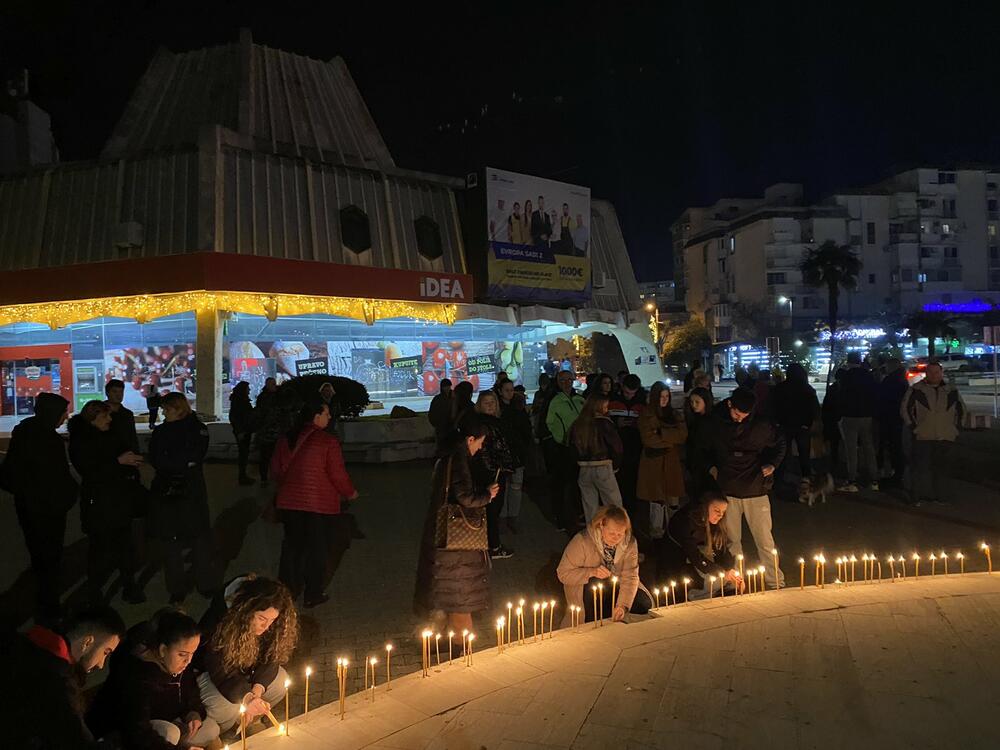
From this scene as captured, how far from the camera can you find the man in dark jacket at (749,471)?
246 inches

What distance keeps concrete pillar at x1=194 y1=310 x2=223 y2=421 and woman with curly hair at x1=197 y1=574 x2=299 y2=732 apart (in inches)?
639

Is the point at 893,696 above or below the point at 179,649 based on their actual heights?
below

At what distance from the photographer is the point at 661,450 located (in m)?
7.80

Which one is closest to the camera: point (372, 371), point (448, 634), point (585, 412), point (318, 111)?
point (448, 634)

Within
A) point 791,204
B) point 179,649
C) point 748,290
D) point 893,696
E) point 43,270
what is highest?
point 791,204

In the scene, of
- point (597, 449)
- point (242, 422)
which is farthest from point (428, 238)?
point (597, 449)

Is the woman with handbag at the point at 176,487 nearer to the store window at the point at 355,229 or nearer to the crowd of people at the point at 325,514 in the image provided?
the crowd of people at the point at 325,514

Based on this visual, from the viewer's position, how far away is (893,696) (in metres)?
3.86

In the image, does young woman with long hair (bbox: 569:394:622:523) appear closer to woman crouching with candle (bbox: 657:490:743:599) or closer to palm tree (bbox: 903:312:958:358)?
woman crouching with candle (bbox: 657:490:743:599)

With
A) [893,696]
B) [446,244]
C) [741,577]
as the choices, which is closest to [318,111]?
[446,244]

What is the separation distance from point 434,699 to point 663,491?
444cm

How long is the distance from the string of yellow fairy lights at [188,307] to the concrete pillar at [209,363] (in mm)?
352

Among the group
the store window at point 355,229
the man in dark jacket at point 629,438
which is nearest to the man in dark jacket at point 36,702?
the man in dark jacket at point 629,438

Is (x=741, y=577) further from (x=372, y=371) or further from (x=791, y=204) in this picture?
(x=791, y=204)
